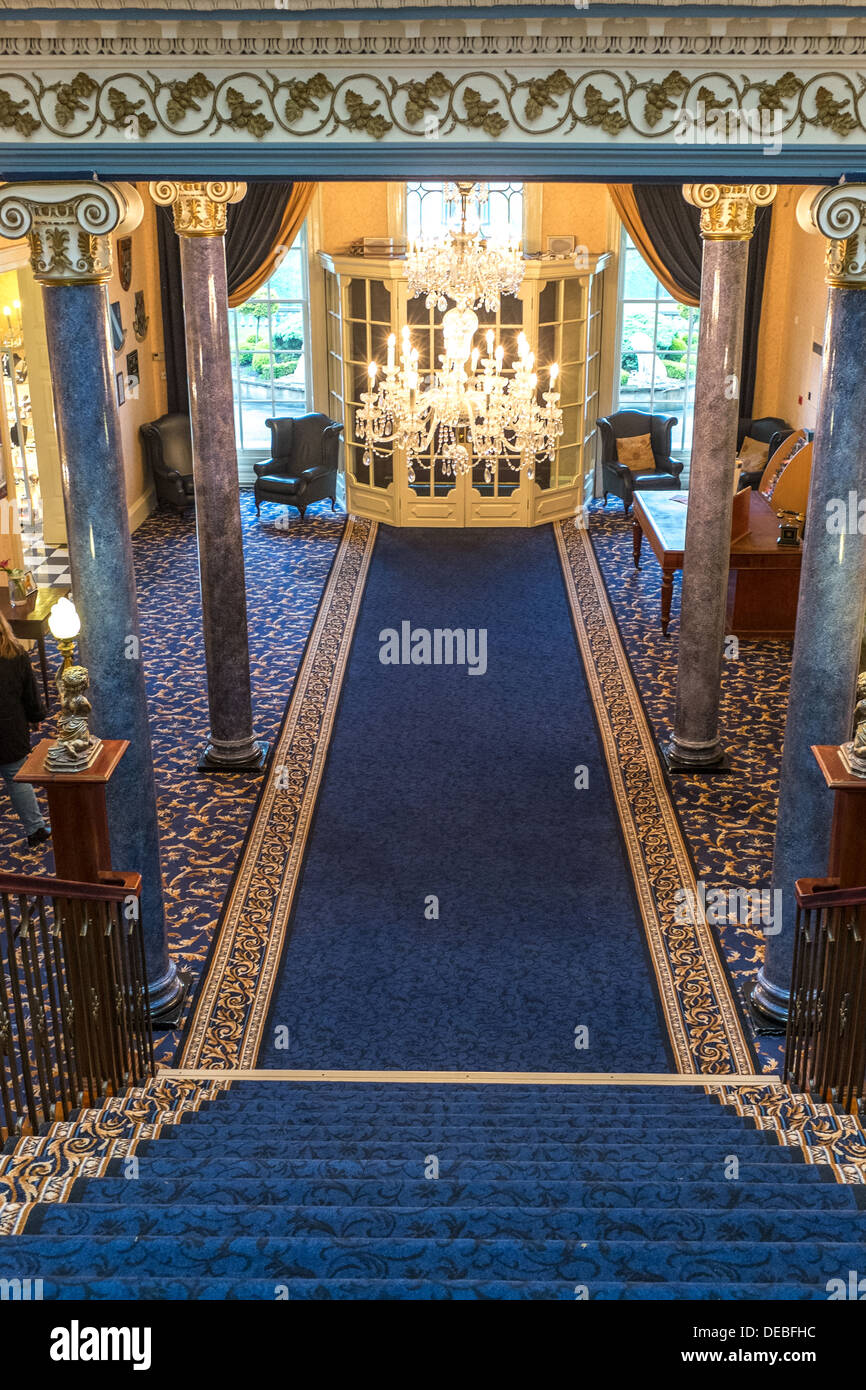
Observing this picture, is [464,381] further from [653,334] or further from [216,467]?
[653,334]

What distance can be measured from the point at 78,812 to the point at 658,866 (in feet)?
11.3

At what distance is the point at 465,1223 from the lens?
10.7ft

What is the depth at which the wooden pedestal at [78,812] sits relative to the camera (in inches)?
202

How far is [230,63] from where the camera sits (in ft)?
15.0

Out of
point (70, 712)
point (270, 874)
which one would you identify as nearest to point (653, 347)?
point (270, 874)

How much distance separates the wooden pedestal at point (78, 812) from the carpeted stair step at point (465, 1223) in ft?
6.60

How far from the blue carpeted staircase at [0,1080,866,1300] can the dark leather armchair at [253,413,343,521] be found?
9.49 m

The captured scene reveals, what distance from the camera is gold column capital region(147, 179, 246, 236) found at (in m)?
7.14

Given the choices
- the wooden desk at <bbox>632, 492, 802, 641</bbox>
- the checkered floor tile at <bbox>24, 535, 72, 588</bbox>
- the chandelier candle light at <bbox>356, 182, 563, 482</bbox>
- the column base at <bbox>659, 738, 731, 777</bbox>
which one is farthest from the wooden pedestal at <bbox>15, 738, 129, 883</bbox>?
the checkered floor tile at <bbox>24, 535, 72, 588</bbox>
